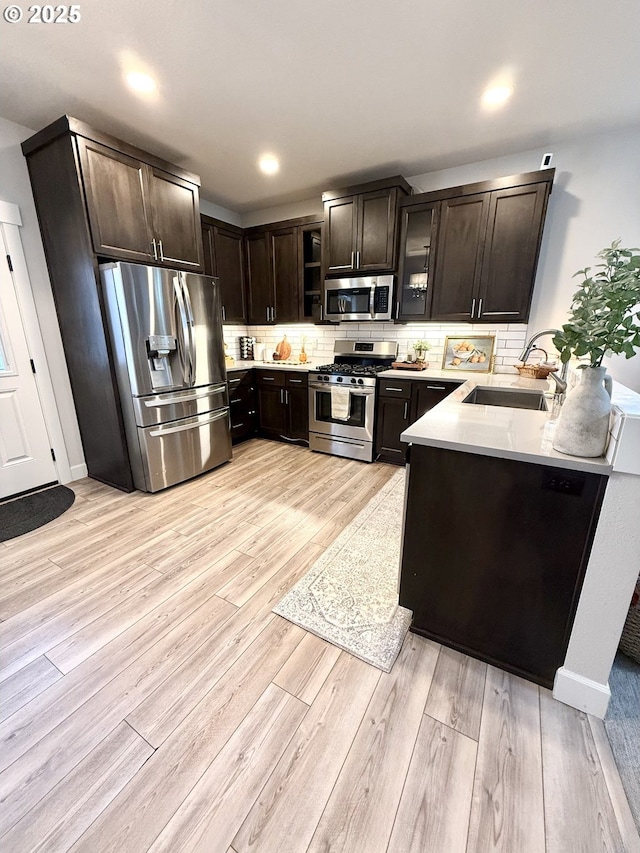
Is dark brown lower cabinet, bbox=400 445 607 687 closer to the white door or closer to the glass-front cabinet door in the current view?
the glass-front cabinet door

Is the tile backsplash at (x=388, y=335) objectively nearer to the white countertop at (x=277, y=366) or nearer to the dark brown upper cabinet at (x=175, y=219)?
the white countertop at (x=277, y=366)

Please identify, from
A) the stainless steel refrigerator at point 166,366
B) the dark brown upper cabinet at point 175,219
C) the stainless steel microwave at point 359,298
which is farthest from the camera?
the stainless steel microwave at point 359,298

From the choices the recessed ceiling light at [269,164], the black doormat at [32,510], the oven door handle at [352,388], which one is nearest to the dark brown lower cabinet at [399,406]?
the oven door handle at [352,388]

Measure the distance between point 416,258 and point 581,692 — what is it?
3.36 m

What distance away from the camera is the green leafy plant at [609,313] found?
952mm

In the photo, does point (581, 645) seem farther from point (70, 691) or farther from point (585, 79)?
point (585, 79)

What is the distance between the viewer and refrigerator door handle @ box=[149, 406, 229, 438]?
2809 millimetres

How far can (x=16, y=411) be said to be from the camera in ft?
9.12

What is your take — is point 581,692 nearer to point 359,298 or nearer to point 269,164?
point 359,298

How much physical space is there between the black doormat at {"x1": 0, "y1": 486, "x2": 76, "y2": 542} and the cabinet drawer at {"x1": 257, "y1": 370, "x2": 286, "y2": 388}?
2236mm

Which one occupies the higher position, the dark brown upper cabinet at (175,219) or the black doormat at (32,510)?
the dark brown upper cabinet at (175,219)

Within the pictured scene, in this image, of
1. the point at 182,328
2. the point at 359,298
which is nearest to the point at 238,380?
the point at 182,328

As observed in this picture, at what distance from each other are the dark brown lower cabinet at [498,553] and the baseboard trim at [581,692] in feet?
0.14

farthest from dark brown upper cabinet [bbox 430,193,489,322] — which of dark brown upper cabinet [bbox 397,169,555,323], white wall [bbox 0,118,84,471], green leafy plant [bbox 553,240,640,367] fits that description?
white wall [bbox 0,118,84,471]
